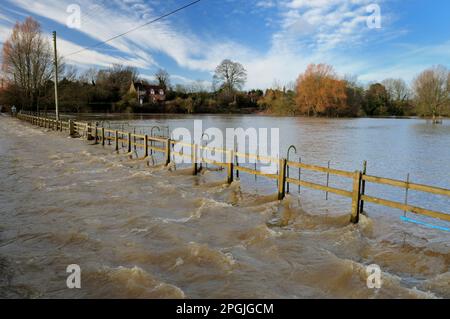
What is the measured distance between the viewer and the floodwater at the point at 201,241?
5.19 metres

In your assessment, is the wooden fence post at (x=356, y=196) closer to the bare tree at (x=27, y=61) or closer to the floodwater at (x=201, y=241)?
the floodwater at (x=201, y=241)

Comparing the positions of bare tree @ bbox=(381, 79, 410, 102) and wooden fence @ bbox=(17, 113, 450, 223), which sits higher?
bare tree @ bbox=(381, 79, 410, 102)

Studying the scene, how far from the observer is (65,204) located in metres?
9.16

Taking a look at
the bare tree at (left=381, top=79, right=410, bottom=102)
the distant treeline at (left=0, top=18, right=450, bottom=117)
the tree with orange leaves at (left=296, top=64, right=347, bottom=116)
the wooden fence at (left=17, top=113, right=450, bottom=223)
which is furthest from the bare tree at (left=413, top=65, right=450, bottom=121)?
the wooden fence at (left=17, top=113, right=450, bottom=223)

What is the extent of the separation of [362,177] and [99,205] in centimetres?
671

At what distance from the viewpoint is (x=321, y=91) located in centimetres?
6969

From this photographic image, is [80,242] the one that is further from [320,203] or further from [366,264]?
[320,203]

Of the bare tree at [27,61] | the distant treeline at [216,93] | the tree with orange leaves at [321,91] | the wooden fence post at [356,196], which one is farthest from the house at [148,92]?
the wooden fence post at [356,196]

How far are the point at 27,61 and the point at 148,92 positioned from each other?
41.4m

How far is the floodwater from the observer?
5.19 meters

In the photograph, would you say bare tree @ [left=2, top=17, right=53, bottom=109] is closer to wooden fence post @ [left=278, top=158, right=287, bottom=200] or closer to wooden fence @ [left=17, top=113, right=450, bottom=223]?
wooden fence @ [left=17, top=113, right=450, bottom=223]

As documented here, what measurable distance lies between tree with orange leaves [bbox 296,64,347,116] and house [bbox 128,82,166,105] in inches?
1393

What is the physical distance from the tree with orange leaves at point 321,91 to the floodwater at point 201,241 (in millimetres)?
60765

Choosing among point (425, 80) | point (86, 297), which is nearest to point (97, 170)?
point (86, 297)
